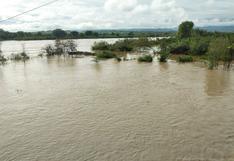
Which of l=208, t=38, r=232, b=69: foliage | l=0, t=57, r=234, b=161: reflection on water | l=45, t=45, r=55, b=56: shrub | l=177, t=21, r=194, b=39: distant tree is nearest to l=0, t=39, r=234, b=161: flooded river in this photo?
l=0, t=57, r=234, b=161: reflection on water

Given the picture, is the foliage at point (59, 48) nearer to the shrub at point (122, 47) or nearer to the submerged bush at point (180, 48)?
the shrub at point (122, 47)

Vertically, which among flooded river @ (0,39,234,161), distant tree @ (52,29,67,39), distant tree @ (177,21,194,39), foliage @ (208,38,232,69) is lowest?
flooded river @ (0,39,234,161)

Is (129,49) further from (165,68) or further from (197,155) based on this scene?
(197,155)

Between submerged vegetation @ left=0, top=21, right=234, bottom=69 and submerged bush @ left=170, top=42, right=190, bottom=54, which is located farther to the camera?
submerged bush @ left=170, top=42, right=190, bottom=54

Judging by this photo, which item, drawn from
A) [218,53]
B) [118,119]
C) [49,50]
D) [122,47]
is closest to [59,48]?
[49,50]

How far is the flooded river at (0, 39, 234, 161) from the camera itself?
23.7ft

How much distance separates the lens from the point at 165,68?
2211 cm

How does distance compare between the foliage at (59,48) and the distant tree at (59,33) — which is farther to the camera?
the distant tree at (59,33)

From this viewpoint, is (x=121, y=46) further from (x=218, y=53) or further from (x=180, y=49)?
(x=218, y=53)

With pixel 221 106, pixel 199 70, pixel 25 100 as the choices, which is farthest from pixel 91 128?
pixel 199 70

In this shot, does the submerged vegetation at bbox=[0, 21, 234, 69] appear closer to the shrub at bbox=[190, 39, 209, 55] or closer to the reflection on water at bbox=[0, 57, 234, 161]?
the shrub at bbox=[190, 39, 209, 55]

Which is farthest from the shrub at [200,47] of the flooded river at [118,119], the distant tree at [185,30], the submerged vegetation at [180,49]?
the distant tree at [185,30]

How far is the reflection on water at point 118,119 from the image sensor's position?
7234 millimetres

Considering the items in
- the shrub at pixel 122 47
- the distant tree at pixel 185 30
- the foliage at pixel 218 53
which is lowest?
the foliage at pixel 218 53
